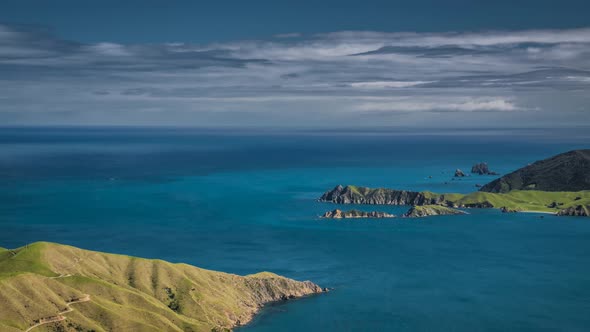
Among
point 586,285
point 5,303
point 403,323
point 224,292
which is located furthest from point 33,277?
point 586,285

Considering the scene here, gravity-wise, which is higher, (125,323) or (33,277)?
(33,277)

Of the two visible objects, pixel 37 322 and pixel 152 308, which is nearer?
pixel 37 322

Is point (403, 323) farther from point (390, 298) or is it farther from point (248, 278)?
point (248, 278)

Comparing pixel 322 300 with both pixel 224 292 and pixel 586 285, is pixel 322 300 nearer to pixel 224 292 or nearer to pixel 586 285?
pixel 224 292


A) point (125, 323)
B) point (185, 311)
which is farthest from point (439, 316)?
point (125, 323)

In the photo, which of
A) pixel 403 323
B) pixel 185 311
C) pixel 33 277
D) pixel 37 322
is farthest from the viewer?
pixel 403 323

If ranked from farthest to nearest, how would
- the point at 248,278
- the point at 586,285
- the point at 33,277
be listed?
1. the point at 586,285
2. the point at 248,278
3. the point at 33,277
